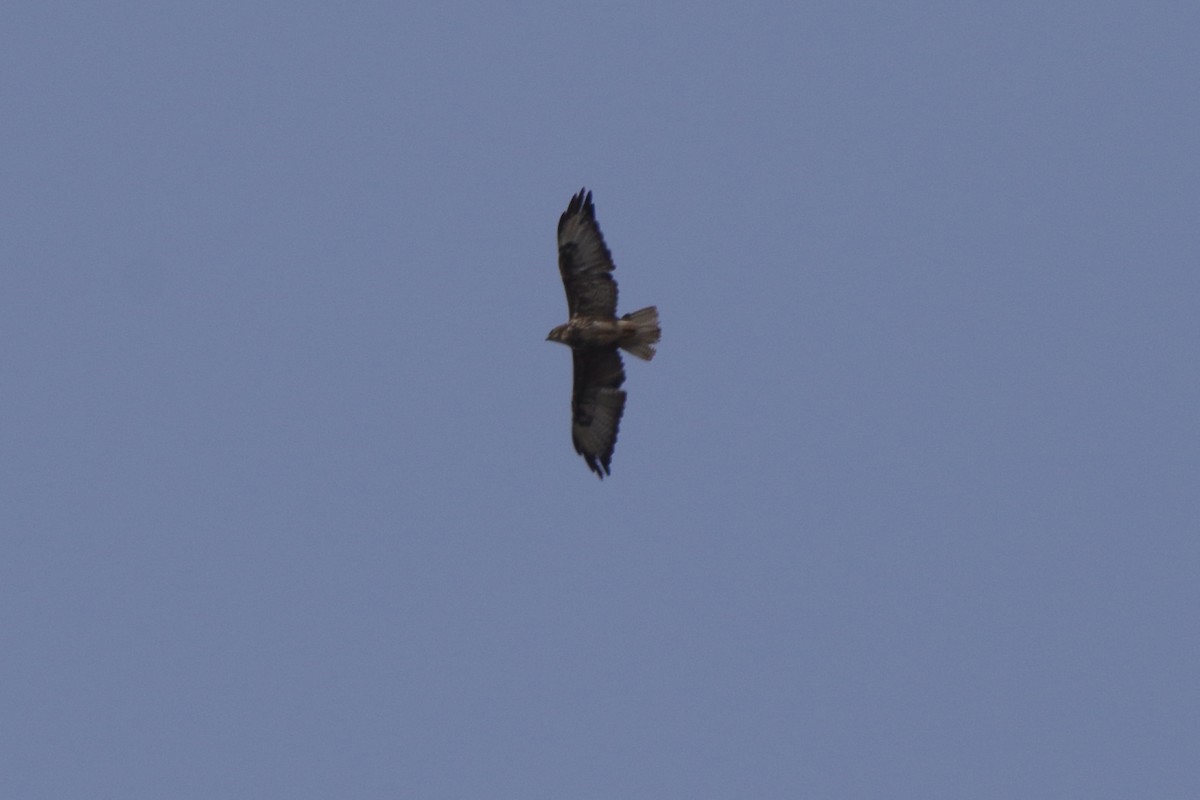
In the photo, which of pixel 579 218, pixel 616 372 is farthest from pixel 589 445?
pixel 579 218

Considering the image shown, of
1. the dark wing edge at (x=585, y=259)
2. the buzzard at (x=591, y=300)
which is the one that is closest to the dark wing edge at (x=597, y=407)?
the buzzard at (x=591, y=300)

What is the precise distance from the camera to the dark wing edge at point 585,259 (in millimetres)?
24781

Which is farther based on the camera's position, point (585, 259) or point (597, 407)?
point (597, 407)

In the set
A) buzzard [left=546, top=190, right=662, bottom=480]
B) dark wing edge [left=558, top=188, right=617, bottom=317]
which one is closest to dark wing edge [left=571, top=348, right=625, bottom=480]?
buzzard [left=546, top=190, right=662, bottom=480]

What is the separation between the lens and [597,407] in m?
26.0

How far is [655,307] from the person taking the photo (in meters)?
24.9

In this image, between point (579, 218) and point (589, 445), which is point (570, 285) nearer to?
point (579, 218)

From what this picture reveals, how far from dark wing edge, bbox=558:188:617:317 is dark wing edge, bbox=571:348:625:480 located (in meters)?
0.96

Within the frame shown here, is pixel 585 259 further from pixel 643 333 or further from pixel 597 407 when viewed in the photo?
pixel 597 407

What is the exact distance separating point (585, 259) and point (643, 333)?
124cm

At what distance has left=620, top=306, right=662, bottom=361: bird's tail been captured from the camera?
24.8 meters

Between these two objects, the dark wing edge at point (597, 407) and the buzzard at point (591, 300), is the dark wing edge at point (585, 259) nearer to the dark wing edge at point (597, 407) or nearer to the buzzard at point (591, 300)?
the buzzard at point (591, 300)

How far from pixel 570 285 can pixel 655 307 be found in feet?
3.80

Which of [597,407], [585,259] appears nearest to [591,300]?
[585,259]
